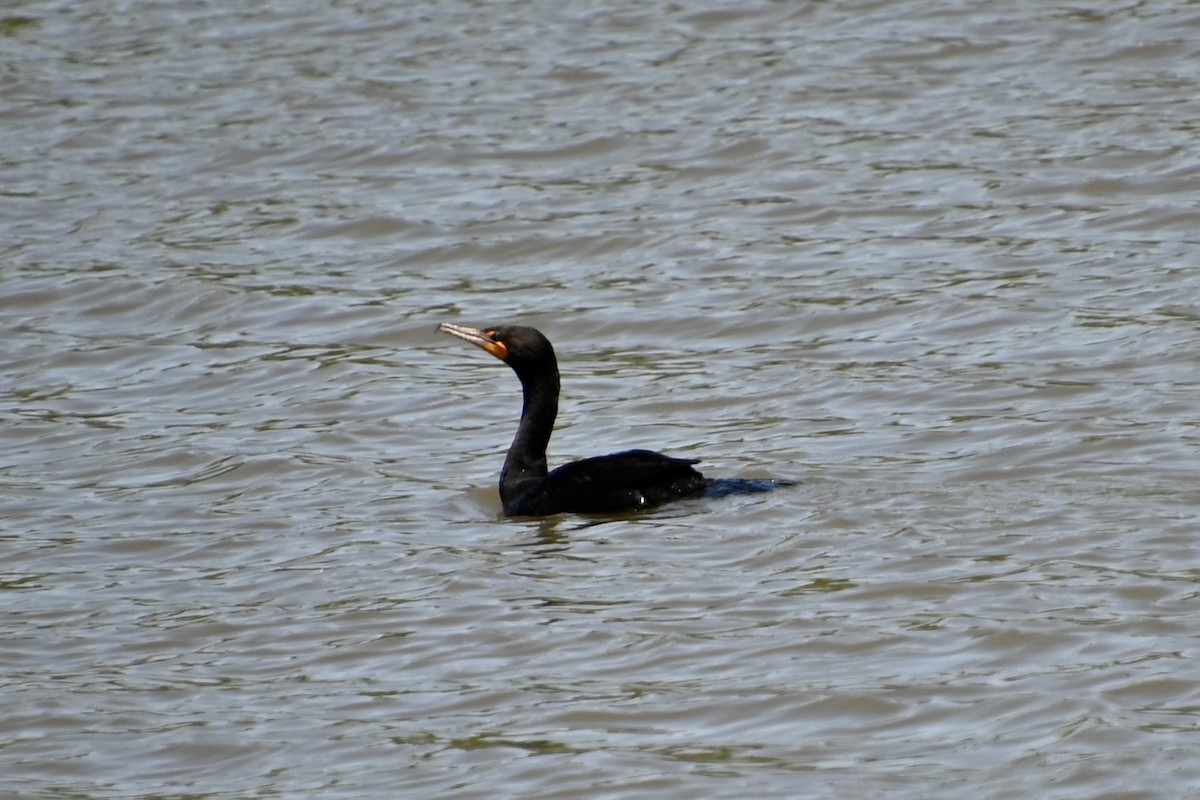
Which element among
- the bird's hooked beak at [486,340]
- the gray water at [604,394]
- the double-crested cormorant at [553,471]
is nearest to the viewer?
the gray water at [604,394]

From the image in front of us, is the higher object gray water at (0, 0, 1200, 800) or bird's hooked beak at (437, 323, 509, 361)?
bird's hooked beak at (437, 323, 509, 361)

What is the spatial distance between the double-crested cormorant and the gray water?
13 cm

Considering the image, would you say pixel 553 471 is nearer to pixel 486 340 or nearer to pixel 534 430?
pixel 534 430

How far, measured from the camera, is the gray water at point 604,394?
610cm

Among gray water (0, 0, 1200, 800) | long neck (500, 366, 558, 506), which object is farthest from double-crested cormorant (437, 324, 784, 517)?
gray water (0, 0, 1200, 800)

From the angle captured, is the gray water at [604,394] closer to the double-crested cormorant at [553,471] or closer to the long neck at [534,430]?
the double-crested cormorant at [553,471]

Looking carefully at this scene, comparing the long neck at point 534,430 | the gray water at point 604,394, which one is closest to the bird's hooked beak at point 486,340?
the long neck at point 534,430

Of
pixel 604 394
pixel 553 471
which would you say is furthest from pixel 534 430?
pixel 604 394

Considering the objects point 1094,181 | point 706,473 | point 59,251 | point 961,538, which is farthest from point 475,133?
point 961,538

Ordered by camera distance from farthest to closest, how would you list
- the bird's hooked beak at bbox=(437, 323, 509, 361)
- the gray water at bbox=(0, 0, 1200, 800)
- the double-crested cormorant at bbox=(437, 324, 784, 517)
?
the bird's hooked beak at bbox=(437, 323, 509, 361)
the double-crested cormorant at bbox=(437, 324, 784, 517)
the gray water at bbox=(0, 0, 1200, 800)

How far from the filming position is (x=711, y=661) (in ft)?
21.5

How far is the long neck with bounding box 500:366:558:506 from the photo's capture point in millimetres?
9312

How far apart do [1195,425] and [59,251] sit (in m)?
8.23

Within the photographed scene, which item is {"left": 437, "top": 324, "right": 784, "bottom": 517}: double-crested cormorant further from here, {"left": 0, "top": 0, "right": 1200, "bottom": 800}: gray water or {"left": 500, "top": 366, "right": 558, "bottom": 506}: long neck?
{"left": 0, "top": 0, "right": 1200, "bottom": 800}: gray water
